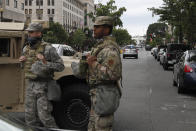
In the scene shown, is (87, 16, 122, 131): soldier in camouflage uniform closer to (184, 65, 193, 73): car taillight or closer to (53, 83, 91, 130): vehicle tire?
(53, 83, 91, 130): vehicle tire

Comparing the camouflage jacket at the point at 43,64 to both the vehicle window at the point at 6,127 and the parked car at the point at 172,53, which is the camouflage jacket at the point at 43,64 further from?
the parked car at the point at 172,53

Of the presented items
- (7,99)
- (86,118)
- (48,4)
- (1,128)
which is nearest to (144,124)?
(86,118)

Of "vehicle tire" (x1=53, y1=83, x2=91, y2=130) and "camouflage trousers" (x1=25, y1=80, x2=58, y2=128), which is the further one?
"vehicle tire" (x1=53, y1=83, x2=91, y2=130)

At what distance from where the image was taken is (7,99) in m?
5.74

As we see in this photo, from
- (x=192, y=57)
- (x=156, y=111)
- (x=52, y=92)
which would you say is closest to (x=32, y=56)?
(x=52, y=92)

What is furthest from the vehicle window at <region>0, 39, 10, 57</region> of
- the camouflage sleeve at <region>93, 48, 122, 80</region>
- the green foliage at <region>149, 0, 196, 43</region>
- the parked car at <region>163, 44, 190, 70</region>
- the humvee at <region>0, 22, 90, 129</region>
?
the green foliage at <region>149, 0, 196, 43</region>

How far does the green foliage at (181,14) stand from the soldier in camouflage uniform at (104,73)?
23037mm

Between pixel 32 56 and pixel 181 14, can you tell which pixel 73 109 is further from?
pixel 181 14

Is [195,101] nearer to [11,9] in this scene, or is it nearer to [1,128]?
[1,128]

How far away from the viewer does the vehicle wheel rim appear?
5832mm

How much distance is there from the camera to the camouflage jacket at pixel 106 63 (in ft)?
13.4

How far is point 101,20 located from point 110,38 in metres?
0.23

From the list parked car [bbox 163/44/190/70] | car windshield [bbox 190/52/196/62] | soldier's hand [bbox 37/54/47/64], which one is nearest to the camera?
soldier's hand [bbox 37/54/47/64]

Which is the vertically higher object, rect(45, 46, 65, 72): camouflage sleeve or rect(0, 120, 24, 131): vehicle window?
rect(45, 46, 65, 72): camouflage sleeve
